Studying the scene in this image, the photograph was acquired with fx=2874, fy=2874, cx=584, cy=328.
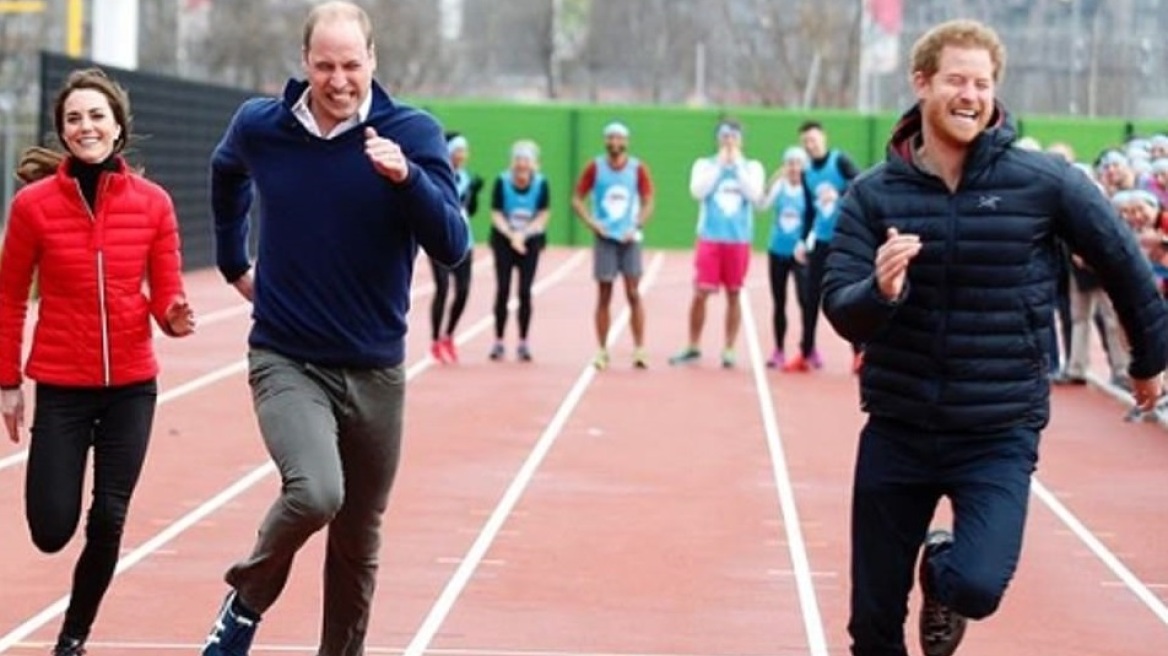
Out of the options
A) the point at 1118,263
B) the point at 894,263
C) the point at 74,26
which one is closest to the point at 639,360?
the point at 74,26

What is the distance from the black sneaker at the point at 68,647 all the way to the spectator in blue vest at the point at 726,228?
14.6 metres

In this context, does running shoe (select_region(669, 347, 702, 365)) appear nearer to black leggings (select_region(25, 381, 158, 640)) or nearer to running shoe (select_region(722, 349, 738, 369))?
running shoe (select_region(722, 349, 738, 369))

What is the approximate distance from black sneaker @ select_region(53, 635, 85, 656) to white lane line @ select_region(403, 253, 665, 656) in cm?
122

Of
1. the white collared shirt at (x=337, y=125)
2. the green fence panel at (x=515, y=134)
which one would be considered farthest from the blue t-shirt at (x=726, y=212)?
the green fence panel at (x=515, y=134)

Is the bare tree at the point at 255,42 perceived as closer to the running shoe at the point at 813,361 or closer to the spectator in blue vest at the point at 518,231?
the spectator in blue vest at the point at 518,231

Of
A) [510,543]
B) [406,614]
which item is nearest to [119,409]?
[406,614]

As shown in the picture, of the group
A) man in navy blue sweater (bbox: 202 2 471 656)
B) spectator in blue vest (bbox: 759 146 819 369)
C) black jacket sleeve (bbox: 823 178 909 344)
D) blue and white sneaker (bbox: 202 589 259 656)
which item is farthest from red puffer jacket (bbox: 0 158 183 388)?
spectator in blue vest (bbox: 759 146 819 369)

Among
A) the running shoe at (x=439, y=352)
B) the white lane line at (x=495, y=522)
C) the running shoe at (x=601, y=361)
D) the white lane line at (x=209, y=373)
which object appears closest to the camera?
the white lane line at (x=495, y=522)

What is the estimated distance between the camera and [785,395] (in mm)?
21203

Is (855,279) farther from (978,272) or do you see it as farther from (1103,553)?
(1103,553)

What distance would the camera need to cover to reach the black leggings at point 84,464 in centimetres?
900

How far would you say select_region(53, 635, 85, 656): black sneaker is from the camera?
9.20 metres

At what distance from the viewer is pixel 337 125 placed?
8.05 metres

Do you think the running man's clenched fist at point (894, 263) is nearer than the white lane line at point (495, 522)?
Yes
